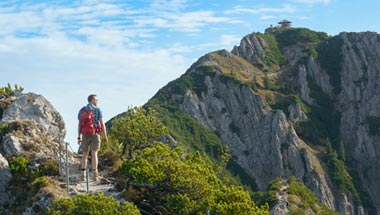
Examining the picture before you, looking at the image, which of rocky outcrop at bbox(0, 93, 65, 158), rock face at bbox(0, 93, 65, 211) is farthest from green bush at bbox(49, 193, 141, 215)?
rocky outcrop at bbox(0, 93, 65, 158)

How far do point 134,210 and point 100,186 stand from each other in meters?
5.55

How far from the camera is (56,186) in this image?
75.6 feet

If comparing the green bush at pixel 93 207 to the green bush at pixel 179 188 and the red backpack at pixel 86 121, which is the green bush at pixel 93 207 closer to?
the green bush at pixel 179 188

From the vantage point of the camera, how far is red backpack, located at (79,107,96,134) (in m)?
22.9

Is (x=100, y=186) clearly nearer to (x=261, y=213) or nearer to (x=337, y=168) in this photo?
(x=261, y=213)

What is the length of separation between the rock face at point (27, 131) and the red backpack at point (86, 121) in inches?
123

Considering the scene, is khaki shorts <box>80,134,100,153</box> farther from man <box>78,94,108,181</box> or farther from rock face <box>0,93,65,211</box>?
rock face <box>0,93,65,211</box>

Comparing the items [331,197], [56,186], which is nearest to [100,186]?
[56,186]

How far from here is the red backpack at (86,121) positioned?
22.9 meters

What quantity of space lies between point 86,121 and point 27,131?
5.49 metres

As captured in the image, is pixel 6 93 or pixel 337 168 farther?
pixel 337 168

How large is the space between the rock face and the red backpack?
3126 mm

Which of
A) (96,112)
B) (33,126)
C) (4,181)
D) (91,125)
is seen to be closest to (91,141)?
(91,125)

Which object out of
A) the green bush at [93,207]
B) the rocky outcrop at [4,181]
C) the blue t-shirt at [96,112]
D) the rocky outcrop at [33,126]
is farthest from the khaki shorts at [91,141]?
the green bush at [93,207]
